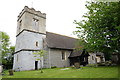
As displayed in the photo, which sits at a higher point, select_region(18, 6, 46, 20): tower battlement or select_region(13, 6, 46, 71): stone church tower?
select_region(18, 6, 46, 20): tower battlement

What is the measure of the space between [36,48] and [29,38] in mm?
2578

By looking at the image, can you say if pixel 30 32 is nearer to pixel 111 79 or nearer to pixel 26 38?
pixel 26 38

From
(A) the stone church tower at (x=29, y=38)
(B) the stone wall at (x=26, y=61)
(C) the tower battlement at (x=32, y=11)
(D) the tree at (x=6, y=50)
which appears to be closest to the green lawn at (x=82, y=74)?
(B) the stone wall at (x=26, y=61)

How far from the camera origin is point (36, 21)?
76.5 ft

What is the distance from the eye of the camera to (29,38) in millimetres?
21000

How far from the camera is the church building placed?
20125mm

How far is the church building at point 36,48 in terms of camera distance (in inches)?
792

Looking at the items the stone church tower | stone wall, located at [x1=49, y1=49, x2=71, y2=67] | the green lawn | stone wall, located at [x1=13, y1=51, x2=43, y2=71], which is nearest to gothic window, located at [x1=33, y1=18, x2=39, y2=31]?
the stone church tower

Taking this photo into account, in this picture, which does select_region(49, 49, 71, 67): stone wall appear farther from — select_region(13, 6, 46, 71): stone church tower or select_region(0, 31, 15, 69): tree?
select_region(0, 31, 15, 69): tree

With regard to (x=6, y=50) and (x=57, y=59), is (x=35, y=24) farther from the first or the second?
(x=6, y=50)

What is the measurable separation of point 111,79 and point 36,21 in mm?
19859

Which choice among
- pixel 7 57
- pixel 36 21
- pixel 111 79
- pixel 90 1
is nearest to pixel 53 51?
pixel 36 21

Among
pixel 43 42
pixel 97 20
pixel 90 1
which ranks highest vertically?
pixel 90 1

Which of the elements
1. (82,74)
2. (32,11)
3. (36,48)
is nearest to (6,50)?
(36,48)
